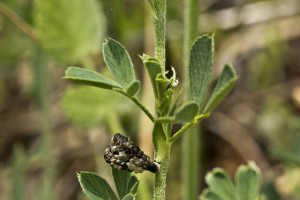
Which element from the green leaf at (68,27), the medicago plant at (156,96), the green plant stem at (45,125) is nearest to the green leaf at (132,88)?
the medicago plant at (156,96)

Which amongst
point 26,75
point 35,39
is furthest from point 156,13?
point 26,75

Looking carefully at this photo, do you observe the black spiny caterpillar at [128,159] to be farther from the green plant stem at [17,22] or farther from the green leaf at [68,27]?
the green plant stem at [17,22]

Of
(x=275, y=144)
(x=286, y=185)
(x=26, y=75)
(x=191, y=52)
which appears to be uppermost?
(x=26, y=75)

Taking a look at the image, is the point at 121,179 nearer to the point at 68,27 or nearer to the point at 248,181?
the point at 248,181

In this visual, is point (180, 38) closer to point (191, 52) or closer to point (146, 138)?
point (146, 138)

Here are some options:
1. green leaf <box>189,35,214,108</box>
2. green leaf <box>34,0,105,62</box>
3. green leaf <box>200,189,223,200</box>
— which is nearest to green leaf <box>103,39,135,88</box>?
green leaf <box>189,35,214,108</box>

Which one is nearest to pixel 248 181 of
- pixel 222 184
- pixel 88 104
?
pixel 222 184

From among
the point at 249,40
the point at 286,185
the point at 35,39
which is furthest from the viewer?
the point at 249,40
